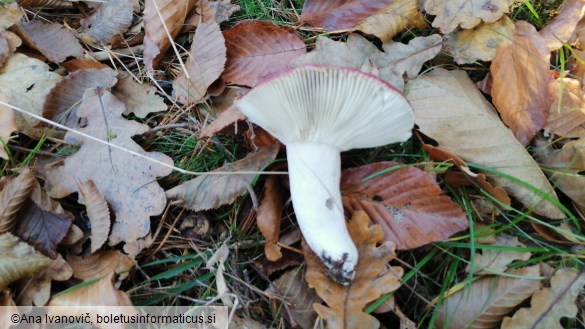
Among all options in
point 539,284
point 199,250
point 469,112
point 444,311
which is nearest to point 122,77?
point 199,250

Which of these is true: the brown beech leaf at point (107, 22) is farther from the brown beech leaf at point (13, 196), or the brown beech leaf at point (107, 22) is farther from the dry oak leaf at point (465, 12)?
the dry oak leaf at point (465, 12)

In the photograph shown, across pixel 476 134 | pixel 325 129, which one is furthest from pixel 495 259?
pixel 325 129

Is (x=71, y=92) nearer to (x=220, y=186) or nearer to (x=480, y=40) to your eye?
(x=220, y=186)

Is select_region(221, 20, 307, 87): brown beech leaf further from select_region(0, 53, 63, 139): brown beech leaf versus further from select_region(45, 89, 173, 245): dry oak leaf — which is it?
select_region(0, 53, 63, 139): brown beech leaf

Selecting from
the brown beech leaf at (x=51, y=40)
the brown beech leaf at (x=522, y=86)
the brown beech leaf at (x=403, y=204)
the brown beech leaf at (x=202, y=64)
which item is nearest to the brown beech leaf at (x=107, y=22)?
the brown beech leaf at (x=51, y=40)

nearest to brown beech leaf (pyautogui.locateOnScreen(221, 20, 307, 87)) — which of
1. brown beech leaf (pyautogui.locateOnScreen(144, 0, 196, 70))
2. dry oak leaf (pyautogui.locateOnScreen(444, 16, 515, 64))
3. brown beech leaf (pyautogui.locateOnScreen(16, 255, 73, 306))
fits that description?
brown beech leaf (pyautogui.locateOnScreen(144, 0, 196, 70))

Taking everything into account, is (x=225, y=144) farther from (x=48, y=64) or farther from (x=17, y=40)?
(x=17, y=40)
